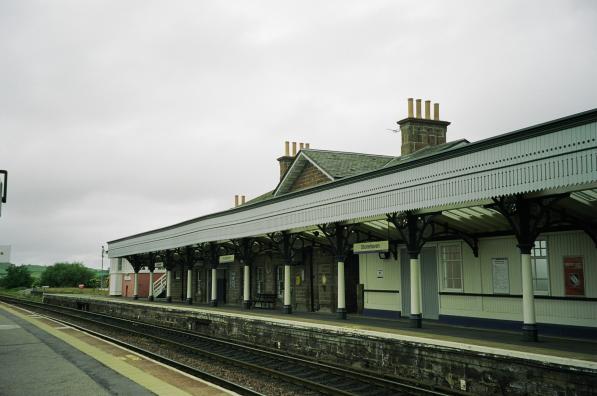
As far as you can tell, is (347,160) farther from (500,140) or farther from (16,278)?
(16,278)

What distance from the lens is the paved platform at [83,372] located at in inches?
352

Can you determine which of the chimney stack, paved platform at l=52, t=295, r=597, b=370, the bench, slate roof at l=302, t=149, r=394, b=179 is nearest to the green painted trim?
paved platform at l=52, t=295, r=597, b=370

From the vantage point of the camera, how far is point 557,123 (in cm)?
936

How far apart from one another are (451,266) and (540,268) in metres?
2.77

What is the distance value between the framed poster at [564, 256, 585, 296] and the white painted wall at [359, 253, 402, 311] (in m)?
5.64

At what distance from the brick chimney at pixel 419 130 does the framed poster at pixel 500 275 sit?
9094 millimetres

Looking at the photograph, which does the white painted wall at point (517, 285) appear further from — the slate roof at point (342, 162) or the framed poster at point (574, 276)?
the slate roof at point (342, 162)

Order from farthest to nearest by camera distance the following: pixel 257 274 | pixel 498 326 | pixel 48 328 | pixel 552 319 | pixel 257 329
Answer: pixel 257 274
pixel 48 328
pixel 257 329
pixel 498 326
pixel 552 319

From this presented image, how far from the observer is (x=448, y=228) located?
14367 mm

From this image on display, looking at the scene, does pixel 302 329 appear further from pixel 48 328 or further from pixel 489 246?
pixel 48 328

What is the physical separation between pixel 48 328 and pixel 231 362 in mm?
10565

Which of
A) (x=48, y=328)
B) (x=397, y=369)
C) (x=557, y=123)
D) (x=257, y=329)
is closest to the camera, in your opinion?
(x=557, y=123)

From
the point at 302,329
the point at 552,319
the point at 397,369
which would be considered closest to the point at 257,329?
the point at 302,329

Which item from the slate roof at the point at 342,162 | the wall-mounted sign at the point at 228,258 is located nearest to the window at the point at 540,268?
the slate roof at the point at 342,162
